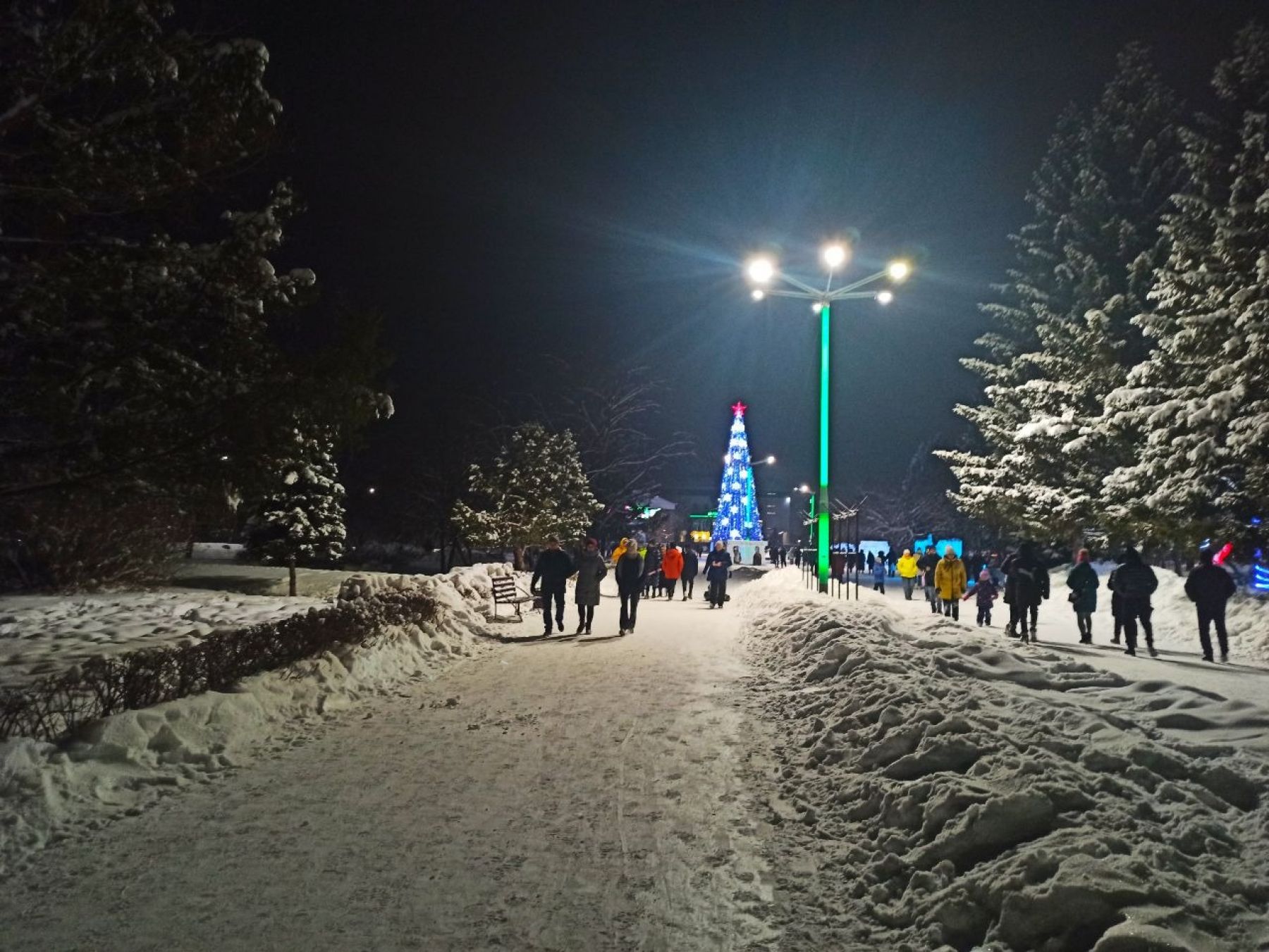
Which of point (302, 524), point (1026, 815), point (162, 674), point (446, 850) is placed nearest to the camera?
point (1026, 815)

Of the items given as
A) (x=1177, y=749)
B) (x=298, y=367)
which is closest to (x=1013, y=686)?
(x=1177, y=749)

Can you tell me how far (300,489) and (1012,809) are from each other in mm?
26348

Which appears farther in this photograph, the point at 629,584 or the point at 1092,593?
the point at 629,584

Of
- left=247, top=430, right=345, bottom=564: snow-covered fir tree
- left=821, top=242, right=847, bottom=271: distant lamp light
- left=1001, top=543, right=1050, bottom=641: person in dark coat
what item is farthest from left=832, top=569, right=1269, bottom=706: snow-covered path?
left=247, top=430, right=345, bottom=564: snow-covered fir tree

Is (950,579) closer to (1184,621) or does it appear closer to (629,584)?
(1184,621)

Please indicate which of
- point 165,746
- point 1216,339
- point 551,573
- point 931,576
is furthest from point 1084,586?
point 165,746

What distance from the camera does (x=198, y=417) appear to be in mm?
9289

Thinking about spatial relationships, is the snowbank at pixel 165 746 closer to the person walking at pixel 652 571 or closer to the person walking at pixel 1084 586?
the person walking at pixel 1084 586

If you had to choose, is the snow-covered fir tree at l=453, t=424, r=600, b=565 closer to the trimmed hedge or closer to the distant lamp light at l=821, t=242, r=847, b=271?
the distant lamp light at l=821, t=242, r=847, b=271

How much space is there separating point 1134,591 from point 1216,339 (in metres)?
6.20

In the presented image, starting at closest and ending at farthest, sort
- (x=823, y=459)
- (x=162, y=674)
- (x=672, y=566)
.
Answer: (x=162, y=674) < (x=823, y=459) < (x=672, y=566)

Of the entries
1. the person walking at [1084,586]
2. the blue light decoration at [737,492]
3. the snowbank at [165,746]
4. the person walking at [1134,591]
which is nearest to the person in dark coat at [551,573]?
the snowbank at [165,746]

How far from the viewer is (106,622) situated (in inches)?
652

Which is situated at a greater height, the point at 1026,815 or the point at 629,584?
the point at 629,584
